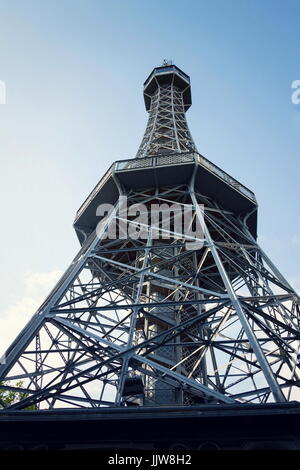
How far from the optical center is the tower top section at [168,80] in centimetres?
3274

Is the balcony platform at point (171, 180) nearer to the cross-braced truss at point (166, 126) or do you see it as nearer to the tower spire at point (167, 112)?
the tower spire at point (167, 112)

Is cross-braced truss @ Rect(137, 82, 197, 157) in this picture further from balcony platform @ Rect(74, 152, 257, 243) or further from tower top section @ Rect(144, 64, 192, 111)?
balcony platform @ Rect(74, 152, 257, 243)

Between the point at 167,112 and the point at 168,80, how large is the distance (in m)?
5.51

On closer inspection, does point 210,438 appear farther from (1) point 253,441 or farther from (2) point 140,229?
(2) point 140,229

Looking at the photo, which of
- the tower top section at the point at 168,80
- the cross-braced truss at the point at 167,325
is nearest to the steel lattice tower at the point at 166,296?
the cross-braced truss at the point at 167,325

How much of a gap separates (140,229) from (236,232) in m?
3.87

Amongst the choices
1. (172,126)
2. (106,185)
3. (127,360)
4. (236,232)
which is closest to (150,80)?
(172,126)

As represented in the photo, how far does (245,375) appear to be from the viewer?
12898 mm
